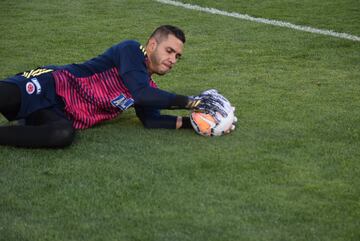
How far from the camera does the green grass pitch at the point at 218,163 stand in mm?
3592

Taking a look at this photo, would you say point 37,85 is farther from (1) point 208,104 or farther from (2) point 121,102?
(1) point 208,104

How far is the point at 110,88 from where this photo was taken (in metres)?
5.13

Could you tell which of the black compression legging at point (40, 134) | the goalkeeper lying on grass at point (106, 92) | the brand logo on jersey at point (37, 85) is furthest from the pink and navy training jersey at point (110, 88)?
the black compression legging at point (40, 134)

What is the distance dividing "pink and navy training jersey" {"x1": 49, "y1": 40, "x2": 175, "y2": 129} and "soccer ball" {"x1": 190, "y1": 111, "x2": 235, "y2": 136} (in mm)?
215

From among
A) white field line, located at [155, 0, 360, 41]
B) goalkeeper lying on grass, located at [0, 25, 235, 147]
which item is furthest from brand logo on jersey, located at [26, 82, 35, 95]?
white field line, located at [155, 0, 360, 41]

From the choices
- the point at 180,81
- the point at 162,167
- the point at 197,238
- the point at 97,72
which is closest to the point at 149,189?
the point at 162,167

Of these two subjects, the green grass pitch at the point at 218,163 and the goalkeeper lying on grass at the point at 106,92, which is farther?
the goalkeeper lying on grass at the point at 106,92

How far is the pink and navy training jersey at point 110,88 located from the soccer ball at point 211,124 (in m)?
0.22

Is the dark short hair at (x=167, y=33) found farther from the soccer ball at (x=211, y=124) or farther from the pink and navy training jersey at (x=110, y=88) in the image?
the soccer ball at (x=211, y=124)

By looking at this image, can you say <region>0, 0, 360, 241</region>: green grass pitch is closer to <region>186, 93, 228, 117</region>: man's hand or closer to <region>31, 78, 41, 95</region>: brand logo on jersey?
<region>186, 93, 228, 117</region>: man's hand

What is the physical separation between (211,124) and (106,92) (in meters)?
0.75

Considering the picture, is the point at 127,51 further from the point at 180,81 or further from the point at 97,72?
the point at 180,81

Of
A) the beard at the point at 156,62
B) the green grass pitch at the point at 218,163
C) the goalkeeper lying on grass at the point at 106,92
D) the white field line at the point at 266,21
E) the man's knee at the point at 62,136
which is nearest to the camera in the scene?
the green grass pitch at the point at 218,163

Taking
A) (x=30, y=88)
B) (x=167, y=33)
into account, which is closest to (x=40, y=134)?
(x=30, y=88)
